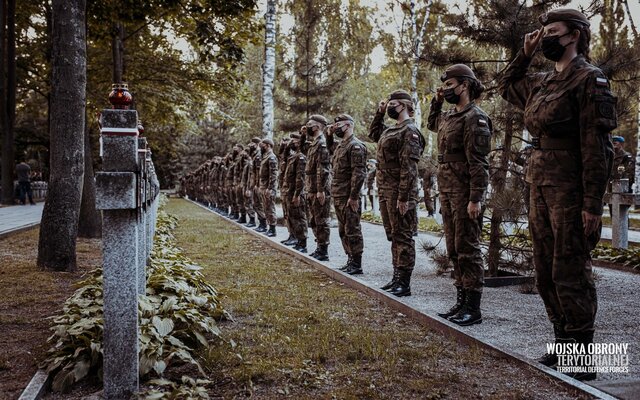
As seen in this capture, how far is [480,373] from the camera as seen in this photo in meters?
3.92

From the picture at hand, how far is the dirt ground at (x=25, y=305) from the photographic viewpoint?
3928mm

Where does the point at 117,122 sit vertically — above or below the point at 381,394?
above

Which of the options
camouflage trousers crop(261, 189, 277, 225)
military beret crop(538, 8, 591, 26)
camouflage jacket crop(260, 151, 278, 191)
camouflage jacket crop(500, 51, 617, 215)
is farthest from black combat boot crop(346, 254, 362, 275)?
camouflage trousers crop(261, 189, 277, 225)

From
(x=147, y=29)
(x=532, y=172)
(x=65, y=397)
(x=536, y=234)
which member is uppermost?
(x=147, y=29)

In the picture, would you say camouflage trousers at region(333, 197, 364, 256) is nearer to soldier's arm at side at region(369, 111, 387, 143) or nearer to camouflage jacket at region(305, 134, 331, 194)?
soldier's arm at side at region(369, 111, 387, 143)

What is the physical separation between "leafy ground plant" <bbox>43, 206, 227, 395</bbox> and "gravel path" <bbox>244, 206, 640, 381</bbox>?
7.31ft

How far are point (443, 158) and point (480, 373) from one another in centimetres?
237

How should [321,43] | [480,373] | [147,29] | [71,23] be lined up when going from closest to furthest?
[480,373] < [71,23] < [147,29] < [321,43]

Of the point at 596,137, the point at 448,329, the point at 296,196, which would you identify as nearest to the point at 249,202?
the point at 296,196

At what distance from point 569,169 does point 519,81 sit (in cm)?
98

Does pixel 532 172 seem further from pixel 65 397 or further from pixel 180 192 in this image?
pixel 180 192

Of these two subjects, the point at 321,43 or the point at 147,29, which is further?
the point at 321,43

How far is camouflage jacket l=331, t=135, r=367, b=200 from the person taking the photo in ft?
27.0

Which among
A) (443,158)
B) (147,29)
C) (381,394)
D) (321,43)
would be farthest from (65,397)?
(321,43)
